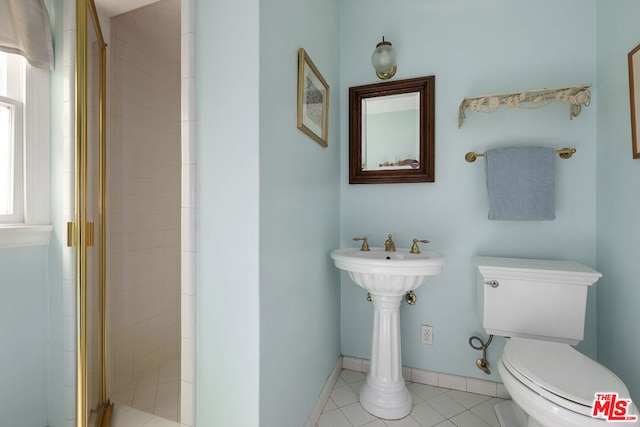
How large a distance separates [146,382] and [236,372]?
0.87 meters

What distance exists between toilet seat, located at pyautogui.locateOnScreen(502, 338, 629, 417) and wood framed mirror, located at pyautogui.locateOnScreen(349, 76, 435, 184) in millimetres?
1032

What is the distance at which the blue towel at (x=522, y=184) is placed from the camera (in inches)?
63.1

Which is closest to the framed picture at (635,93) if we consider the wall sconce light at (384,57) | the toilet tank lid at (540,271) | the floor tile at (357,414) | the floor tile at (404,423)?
the toilet tank lid at (540,271)

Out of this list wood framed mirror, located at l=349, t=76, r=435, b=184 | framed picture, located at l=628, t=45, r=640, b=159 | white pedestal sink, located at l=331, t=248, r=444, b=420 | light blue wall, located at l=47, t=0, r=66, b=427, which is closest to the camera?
light blue wall, located at l=47, t=0, r=66, b=427

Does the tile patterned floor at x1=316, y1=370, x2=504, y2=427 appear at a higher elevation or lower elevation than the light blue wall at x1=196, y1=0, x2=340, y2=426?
lower

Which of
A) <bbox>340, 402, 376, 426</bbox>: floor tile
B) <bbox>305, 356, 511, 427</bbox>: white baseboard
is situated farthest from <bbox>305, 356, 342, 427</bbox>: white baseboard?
<bbox>340, 402, 376, 426</bbox>: floor tile

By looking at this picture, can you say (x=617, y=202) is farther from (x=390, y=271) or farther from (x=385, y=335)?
(x=385, y=335)

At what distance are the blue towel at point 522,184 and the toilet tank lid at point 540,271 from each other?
0.25 metres

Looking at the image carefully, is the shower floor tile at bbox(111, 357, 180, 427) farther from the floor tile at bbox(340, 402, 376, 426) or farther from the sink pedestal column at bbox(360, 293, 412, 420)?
the sink pedestal column at bbox(360, 293, 412, 420)

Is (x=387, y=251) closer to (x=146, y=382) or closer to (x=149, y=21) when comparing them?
(x=146, y=382)

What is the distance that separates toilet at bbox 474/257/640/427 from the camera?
Result: 1027 millimetres

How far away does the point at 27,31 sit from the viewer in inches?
32.2

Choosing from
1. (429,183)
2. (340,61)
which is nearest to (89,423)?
(429,183)

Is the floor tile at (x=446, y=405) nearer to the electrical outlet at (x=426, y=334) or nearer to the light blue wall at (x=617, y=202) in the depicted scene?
the electrical outlet at (x=426, y=334)
